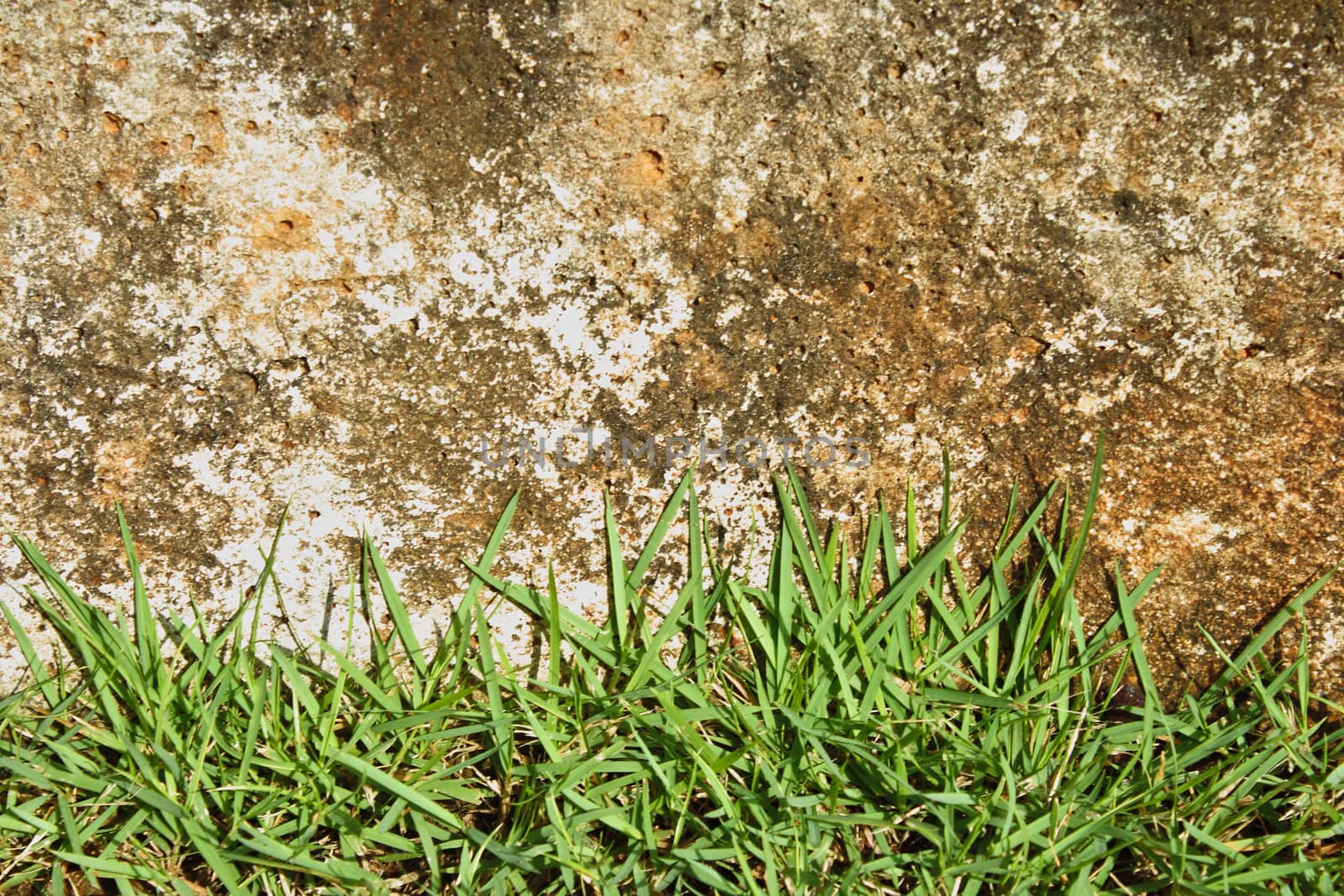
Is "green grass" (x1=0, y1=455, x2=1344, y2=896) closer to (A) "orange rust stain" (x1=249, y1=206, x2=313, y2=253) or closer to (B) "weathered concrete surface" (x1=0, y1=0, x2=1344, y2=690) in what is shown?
(B) "weathered concrete surface" (x1=0, y1=0, x2=1344, y2=690)

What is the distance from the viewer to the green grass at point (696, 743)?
1477mm

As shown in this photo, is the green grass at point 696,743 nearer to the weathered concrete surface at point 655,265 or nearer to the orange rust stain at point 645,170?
the weathered concrete surface at point 655,265

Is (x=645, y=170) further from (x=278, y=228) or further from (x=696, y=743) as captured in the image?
(x=696, y=743)

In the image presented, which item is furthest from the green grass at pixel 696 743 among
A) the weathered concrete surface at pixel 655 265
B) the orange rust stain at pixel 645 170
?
the orange rust stain at pixel 645 170

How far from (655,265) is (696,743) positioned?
0.68m

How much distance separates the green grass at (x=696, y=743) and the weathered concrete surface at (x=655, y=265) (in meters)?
0.10

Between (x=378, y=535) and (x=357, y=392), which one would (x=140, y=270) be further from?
(x=378, y=535)

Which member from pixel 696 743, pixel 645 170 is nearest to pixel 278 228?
pixel 645 170

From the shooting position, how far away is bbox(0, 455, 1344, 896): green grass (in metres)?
1.48

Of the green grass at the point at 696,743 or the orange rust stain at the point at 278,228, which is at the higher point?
the orange rust stain at the point at 278,228

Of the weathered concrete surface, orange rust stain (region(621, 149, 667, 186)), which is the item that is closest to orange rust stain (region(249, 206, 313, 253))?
the weathered concrete surface

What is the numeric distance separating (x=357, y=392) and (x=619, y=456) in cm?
39

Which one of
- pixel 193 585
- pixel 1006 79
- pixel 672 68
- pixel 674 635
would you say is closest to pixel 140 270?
pixel 193 585

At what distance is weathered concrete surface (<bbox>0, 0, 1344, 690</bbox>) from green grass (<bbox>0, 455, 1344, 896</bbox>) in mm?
99
